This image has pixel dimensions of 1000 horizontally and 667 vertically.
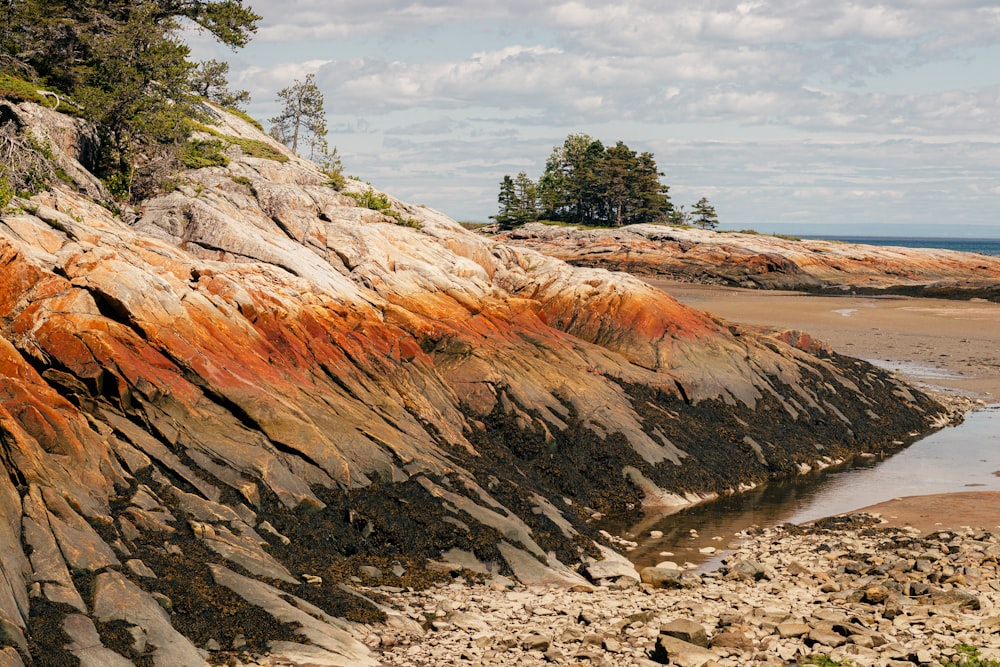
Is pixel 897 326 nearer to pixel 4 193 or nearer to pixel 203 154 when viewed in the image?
pixel 203 154

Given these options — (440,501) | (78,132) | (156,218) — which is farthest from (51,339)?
(78,132)

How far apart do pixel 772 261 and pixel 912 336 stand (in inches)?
1625

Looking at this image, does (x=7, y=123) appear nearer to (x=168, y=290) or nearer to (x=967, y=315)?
(x=168, y=290)

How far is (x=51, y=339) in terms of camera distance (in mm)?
23062

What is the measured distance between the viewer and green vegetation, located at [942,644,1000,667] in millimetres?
18062

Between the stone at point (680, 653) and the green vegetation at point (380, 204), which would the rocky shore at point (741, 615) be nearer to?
the stone at point (680, 653)

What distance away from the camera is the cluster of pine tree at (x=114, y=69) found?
3850 cm

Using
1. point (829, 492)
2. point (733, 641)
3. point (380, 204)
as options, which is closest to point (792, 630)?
point (733, 641)

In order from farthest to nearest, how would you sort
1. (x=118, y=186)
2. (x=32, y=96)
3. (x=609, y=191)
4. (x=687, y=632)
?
(x=609, y=191) → (x=32, y=96) → (x=118, y=186) → (x=687, y=632)

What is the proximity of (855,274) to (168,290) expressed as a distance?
3821 inches

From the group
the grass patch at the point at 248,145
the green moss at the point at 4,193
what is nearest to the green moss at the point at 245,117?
the grass patch at the point at 248,145

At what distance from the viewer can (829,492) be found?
33781 millimetres

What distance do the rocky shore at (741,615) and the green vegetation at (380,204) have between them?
21629 millimetres

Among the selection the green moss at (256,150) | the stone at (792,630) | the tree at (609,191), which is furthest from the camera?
the tree at (609,191)
